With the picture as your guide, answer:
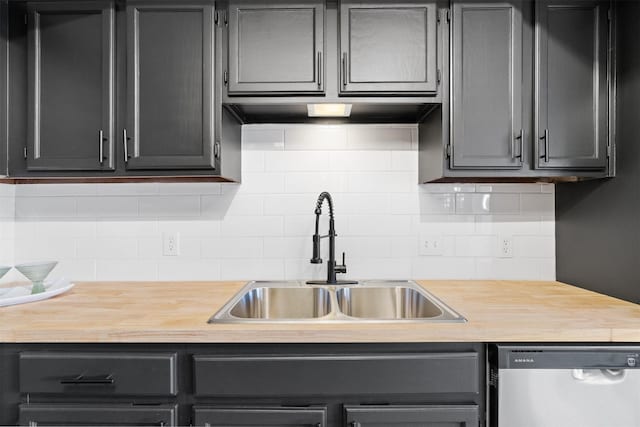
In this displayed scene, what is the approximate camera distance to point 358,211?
6.61 feet

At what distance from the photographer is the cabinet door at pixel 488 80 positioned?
1629 millimetres

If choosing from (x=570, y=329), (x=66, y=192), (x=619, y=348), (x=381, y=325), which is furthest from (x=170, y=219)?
(x=619, y=348)

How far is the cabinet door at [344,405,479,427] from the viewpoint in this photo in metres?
Result: 1.20

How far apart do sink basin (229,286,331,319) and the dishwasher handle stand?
0.98 m

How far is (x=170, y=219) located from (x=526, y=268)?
1807mm

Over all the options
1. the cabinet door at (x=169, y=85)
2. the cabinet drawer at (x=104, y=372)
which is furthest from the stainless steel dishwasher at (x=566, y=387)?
the cabinet door at (x=169, y=85)

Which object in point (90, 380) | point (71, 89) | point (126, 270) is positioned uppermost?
point (71, 89)

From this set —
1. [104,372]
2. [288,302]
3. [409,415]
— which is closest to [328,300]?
[288,302]

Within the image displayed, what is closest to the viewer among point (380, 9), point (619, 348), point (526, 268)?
point (619, 348)

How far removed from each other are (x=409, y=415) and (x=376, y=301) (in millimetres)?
701

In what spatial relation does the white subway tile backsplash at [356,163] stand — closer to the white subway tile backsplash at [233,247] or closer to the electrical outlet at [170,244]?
the white subway tile backsplash at [233,247]

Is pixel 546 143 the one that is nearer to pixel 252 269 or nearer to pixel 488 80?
pixel 488 80

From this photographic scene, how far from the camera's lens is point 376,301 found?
1.88 meters

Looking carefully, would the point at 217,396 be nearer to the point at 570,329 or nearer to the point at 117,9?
the point at 570,329
